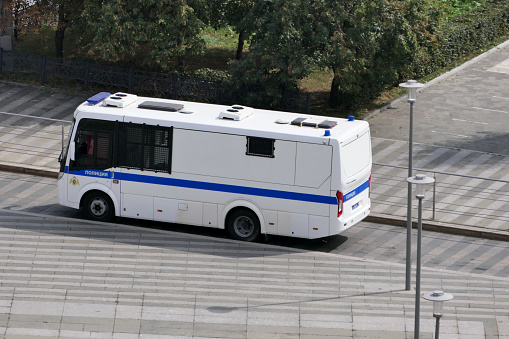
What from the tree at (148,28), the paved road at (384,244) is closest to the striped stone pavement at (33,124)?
the tree at (148,28)

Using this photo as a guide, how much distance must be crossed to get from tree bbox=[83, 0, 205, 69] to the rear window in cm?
1058

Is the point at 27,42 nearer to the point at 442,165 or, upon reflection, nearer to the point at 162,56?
the point at 162,56

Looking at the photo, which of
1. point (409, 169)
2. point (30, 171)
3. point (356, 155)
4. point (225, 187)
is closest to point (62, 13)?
point (30, 171)

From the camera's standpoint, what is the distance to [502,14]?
3938cm

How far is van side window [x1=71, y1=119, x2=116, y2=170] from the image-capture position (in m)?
20.6

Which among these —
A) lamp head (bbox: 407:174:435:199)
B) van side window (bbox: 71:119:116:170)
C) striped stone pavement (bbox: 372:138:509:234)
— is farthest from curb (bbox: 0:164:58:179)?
lamp head (bbox: 407:174:435:199)

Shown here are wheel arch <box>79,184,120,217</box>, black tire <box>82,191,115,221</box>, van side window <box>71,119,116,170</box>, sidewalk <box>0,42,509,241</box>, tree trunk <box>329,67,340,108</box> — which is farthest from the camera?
tree trunk <box>329,67,340,108</box>

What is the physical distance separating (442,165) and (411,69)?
7681 mm

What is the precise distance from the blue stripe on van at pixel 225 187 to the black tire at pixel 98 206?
497mm

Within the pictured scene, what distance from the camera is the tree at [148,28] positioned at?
1139 inches

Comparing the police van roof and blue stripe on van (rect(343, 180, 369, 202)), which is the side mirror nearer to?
the police van roof

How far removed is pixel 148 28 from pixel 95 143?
9.04 m

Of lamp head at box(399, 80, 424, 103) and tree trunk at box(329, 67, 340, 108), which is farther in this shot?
tree trunk at box(329, 67, 340, 108)

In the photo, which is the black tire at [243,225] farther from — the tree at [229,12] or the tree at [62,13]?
the tree at [62,13]
